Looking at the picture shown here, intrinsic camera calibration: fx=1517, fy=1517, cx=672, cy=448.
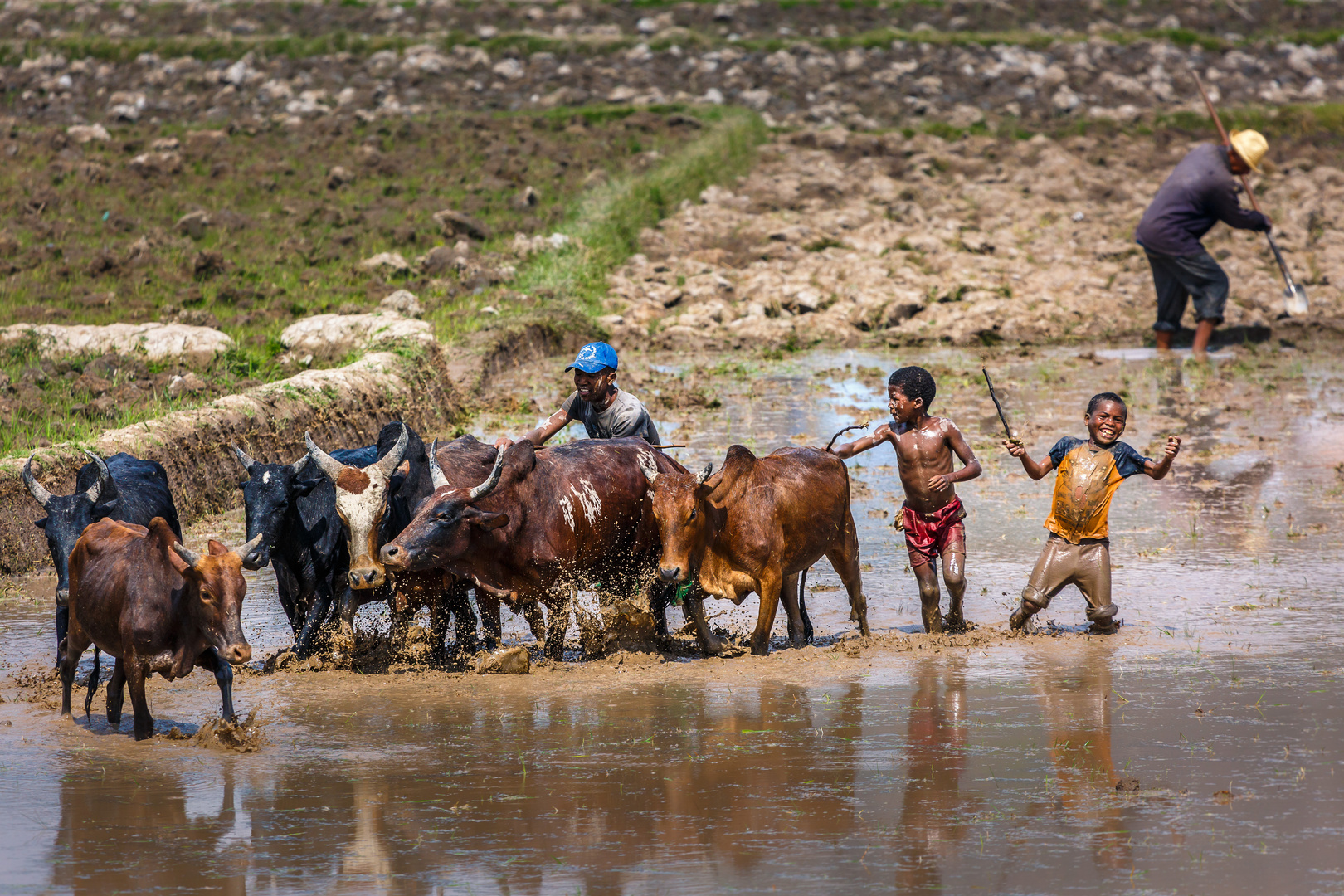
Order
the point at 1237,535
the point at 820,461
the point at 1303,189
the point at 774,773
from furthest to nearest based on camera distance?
the point at 1303,189
the point at 1237,535
the point at 820,461
the point at 774,773

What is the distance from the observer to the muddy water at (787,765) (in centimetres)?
507

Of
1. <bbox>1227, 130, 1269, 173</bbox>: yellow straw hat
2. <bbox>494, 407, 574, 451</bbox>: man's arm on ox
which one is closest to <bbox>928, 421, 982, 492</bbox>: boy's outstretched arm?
<bbox>494, 407, 574, 451</bbox>: man's arm on ox

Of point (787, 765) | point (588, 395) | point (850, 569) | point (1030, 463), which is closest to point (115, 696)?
point (787, 765)

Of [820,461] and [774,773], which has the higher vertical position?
[820,461]

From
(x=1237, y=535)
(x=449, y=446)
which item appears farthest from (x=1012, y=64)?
(x=449, y=446)

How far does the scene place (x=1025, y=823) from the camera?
5359mm

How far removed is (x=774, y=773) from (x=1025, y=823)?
1052 millimetres

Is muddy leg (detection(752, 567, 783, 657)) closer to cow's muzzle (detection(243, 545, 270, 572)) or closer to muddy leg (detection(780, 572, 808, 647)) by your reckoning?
muddy leg (detection(780, 572, 808, 647))

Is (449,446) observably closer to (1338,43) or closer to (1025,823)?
(1025,823)

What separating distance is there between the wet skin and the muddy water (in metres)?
1.16

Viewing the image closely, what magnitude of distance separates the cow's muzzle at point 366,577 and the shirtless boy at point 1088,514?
330 centimetres

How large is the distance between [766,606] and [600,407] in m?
1.94

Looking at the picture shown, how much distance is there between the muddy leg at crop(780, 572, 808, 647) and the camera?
26.8 ft

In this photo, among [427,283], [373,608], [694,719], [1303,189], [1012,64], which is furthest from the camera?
[1012,64]
